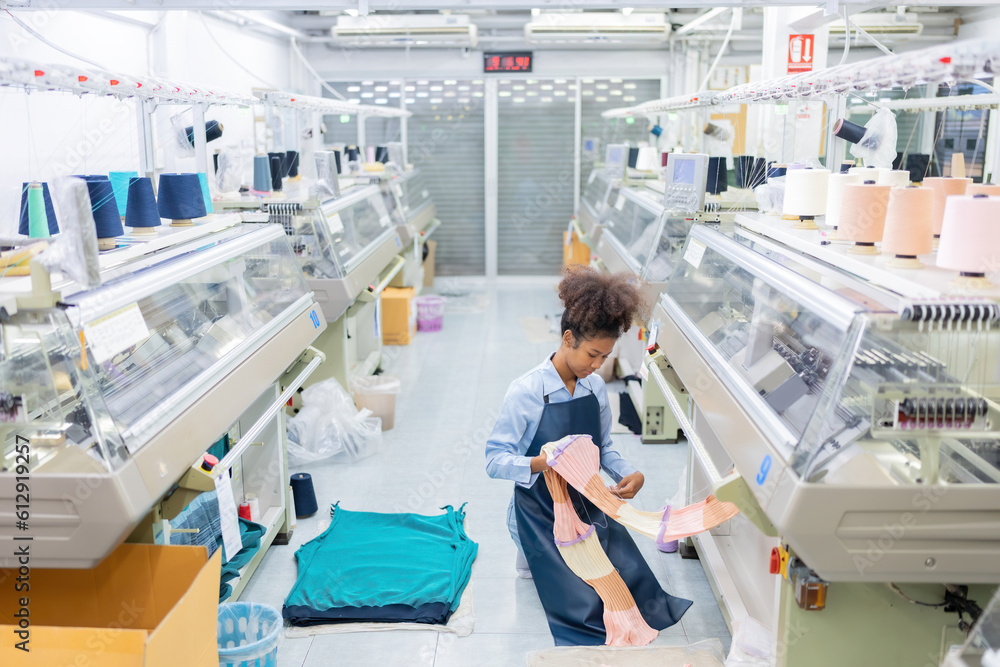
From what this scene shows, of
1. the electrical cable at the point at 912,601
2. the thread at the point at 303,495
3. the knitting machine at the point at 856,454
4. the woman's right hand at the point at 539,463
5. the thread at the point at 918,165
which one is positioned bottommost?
the thread at the point at 303,495

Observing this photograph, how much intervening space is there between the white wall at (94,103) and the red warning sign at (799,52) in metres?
3.51

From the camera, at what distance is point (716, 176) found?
469 cm

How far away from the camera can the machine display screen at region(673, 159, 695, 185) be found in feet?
13.4

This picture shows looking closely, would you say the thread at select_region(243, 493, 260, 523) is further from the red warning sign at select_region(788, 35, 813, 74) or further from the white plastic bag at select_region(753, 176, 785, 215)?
the red warning sign at select_region(788, 35, 813, 74)

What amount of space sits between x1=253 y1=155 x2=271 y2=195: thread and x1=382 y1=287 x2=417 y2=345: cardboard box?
7.14 ft

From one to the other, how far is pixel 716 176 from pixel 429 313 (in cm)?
370

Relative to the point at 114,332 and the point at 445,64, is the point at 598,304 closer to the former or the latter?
the point at 114,332

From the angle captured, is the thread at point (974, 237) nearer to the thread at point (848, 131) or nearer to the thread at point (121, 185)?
the thread at point (848, 131)

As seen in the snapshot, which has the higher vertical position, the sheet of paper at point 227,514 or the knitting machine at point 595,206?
the knitting machine at point 595,206

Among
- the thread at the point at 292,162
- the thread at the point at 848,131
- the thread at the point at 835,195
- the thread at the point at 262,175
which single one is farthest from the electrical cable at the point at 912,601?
the thread at the point at 292,162

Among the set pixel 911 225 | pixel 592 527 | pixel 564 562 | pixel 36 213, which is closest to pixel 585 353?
pixel 592 527

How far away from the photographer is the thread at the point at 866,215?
96.0 inches

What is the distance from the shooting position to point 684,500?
141 inches

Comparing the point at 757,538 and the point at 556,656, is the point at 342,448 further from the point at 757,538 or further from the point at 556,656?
the point at 757,538
